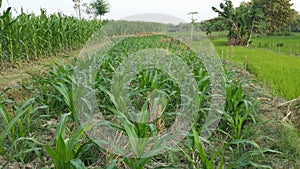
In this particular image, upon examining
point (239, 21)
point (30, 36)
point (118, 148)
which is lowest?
point (118, 148)

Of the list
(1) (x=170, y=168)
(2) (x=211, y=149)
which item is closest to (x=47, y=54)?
(2) (x=211, y=149)

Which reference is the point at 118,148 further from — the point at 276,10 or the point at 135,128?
the point at 276,10

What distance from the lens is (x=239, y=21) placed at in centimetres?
2275

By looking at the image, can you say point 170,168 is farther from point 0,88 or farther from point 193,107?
→ point 0,88

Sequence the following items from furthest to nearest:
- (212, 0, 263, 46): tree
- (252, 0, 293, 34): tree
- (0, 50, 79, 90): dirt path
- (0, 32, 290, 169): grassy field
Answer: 1. (252, 0, 293, 34): tree
2. (212, 0, 263, 46): tree
3. (0, 50, 79, 90): dirt path
4. (0, 32, 290, 169): grassy field

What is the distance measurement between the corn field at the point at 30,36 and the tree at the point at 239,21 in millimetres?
14599

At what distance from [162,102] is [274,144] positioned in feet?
3.27

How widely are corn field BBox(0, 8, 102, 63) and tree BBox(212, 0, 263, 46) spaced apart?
575 inches

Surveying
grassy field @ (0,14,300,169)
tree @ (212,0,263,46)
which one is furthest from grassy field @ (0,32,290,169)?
tree @ (212,0,263,46)

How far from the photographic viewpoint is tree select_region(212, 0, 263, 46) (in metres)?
22.4

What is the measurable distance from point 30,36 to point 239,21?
18.5 m

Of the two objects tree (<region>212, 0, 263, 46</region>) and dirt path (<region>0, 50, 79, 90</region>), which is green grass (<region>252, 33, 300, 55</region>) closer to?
tree (<region>212, 0, 263, 46</region>)

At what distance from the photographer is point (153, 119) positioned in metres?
2.49

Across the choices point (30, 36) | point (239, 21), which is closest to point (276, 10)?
point (239, 21)
